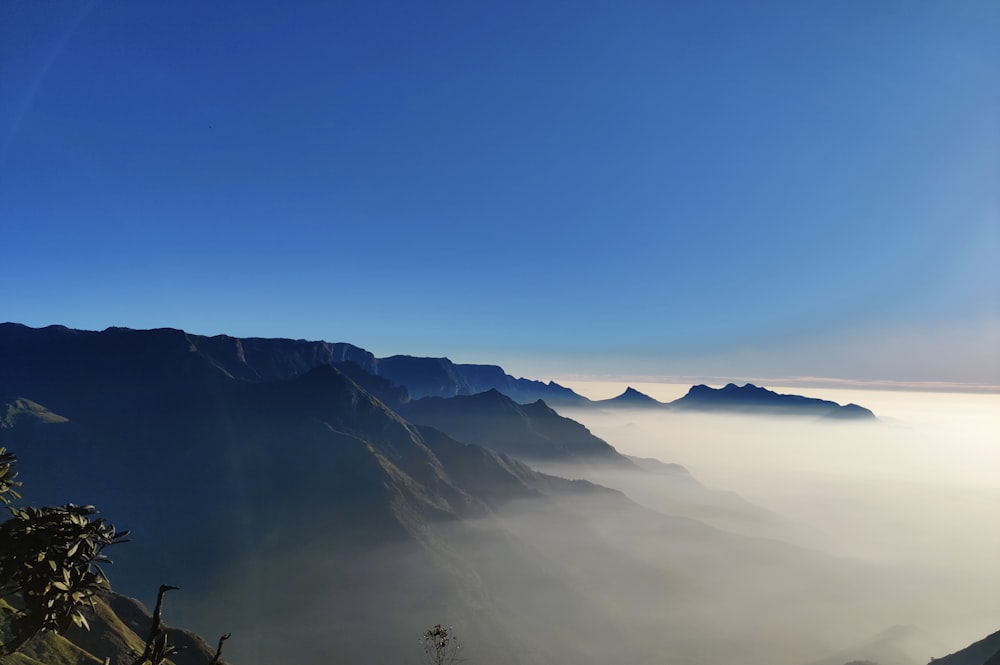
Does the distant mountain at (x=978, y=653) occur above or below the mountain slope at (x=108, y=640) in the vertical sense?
below

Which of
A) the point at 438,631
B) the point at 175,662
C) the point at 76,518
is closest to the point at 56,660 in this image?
the point at 175,662

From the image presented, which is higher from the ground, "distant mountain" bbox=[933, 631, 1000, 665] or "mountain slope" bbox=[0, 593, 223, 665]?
"mountain slope" bbox=[0, 593, 223, 665]

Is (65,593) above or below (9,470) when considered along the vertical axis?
below

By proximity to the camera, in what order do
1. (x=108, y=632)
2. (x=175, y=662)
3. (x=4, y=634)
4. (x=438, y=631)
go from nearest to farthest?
1. (x=438, y=631)
2. (x=4, y=634)
3. (x=108, y=632)
4. (x=175, y=662)

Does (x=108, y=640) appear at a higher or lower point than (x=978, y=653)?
higher

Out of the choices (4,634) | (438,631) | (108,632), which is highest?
(438,631)

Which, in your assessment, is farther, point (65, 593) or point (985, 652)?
point (985, 652)

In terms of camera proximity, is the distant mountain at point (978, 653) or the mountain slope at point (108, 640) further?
the distant mountain at point (978, 653)

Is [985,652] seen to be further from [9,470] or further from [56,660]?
[56,660]

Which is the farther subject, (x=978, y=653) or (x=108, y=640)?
(x=978, y=653)

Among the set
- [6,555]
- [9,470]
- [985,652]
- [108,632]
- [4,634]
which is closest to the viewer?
[6,555]

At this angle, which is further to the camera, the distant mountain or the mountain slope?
the distant mountain
